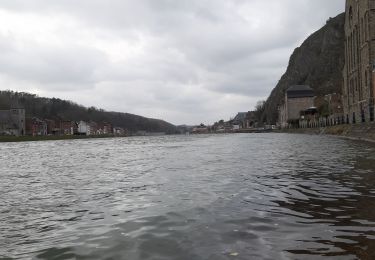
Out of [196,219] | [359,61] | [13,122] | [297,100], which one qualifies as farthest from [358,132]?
[13,122]

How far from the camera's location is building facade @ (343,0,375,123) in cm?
6144

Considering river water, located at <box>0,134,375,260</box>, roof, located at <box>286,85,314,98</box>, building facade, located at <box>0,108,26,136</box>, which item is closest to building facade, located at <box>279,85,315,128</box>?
roof, located at <box>286,85,314,98</box>

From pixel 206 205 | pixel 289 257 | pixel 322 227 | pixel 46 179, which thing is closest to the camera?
pixel 289 257

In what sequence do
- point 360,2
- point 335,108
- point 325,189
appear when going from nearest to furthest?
1. point 325,189
2. point 360,2
3. point 335,108

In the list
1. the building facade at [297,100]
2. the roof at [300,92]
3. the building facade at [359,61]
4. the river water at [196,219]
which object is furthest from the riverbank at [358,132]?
the roof at [300,92]

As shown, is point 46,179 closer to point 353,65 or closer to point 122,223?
point 122,223

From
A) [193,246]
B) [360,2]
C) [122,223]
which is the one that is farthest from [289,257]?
[360,2]

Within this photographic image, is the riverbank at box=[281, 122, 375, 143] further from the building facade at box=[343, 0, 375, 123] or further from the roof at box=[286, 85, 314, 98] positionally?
the roof at box=[286, 85, 314, 98]

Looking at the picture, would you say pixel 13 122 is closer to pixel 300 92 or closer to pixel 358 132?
pixel 300 92

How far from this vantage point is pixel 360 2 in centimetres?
7000

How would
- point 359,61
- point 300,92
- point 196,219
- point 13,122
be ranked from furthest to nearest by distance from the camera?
1. point 300,92
2. point 13,122
3. point 359,61
4. point 196,219

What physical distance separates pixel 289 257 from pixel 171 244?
218 cm

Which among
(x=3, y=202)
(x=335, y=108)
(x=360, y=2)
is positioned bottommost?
(x=3, y=202)

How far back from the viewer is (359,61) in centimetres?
7262
